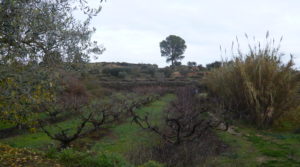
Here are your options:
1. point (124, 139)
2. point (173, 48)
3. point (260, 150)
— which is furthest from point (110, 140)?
point (173, 48)

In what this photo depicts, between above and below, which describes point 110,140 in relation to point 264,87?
below

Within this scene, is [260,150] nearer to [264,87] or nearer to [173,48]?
[264,87]

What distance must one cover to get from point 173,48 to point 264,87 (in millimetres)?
56742

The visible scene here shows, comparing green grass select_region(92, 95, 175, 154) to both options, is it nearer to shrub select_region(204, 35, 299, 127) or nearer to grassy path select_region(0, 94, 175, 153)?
grassy path select_region(0, 94, 175, 153)

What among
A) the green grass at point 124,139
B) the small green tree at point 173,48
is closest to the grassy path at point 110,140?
the green grass at point 124,139

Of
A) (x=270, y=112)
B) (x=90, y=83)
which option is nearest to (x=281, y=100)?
(x=270, y=112)

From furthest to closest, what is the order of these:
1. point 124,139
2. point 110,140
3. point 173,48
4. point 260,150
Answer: point 173,48
point 110,140
point 124,139
point 260,150

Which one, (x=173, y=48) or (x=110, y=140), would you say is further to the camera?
(x=173, y=48)

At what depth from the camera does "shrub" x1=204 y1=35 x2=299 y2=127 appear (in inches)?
463

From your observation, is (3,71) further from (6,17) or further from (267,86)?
(267,86)

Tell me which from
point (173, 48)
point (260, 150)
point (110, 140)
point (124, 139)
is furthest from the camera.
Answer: point (173, 48)

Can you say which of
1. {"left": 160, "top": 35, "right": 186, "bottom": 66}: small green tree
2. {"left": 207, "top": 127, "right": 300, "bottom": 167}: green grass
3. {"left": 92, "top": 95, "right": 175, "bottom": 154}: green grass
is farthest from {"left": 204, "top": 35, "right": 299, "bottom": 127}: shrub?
{"left": 160, "top": 35, "right": 186, "bottom": 66}: small green tree

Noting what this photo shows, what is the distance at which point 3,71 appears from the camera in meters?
4.41

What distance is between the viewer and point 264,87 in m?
12.1
